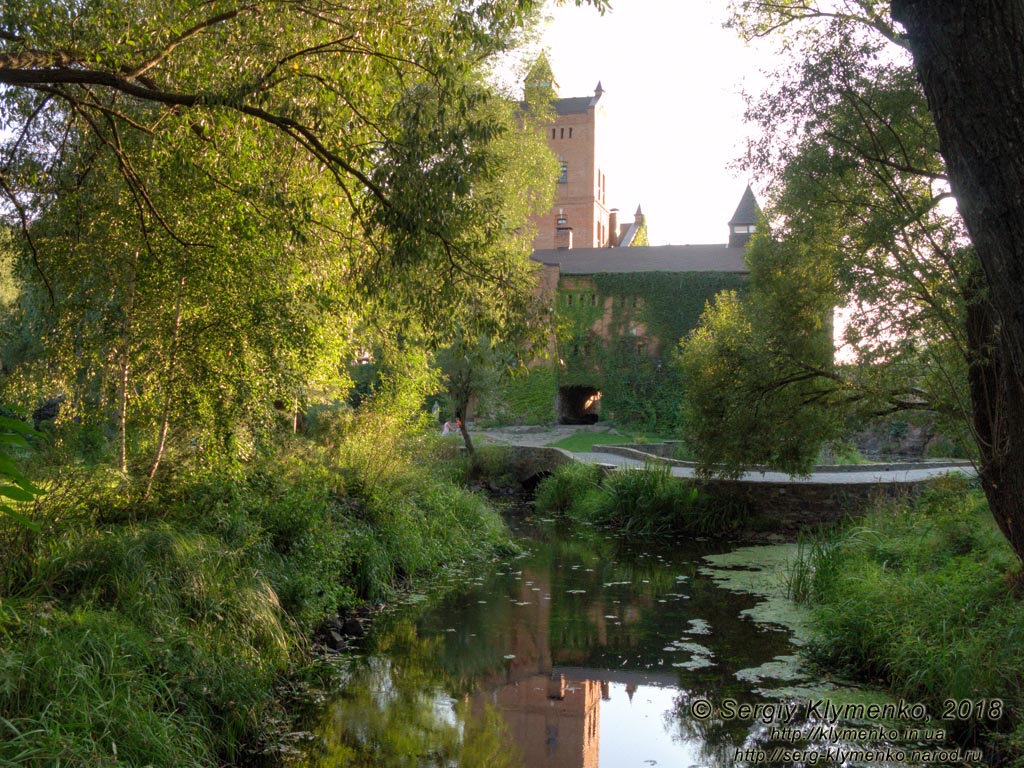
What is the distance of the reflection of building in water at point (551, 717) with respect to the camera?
641 cm

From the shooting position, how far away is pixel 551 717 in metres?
7.13

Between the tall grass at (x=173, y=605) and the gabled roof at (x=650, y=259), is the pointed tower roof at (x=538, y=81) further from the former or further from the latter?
the gabled roof at (x=650, y=259)

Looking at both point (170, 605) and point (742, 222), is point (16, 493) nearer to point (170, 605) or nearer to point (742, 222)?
point (170, 605)

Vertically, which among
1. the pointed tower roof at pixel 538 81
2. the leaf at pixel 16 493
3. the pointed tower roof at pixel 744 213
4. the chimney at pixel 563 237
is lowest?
the leaf at pixel 16 493

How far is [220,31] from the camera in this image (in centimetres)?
762

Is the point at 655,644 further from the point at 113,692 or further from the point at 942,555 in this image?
the point at 113,692

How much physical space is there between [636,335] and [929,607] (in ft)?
105

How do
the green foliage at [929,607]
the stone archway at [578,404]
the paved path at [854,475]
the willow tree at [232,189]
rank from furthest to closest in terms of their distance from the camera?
the stone archway at [578,404] → the paved path at [854,475] → the willow tree at [232,189] → the green foliage at [929,607]

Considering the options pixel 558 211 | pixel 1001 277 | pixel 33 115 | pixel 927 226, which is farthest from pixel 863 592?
pixel 558 211

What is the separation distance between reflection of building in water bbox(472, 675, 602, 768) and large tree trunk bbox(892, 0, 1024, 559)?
4.27 m

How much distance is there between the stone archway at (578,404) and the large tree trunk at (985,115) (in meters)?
36.5

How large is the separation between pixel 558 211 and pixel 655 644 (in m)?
48.6

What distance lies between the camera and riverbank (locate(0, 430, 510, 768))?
16.1ft

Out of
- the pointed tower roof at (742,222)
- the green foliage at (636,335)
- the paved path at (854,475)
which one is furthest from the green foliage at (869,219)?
the pointed tower roof at (742,222)
